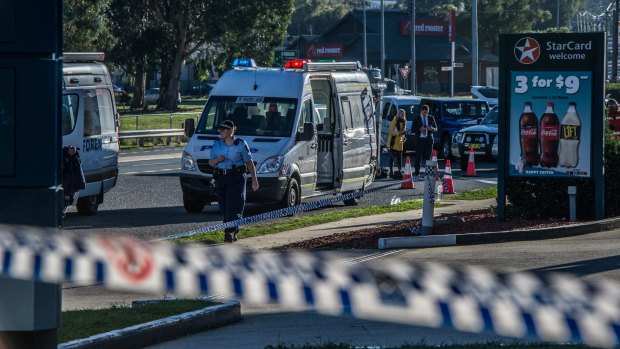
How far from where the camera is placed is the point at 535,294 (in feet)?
21.0

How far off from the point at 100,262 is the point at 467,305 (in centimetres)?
211

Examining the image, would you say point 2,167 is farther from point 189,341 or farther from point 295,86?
point 295,86

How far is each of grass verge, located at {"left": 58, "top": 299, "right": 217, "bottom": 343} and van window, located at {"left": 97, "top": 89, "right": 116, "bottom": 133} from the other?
10.4 m

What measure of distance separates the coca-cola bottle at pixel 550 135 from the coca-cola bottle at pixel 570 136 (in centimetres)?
8

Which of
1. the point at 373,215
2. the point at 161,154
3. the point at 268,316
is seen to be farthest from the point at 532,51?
the point at 161,154

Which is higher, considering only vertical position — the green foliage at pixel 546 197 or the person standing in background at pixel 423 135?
the person standing in background at pixel 423 135

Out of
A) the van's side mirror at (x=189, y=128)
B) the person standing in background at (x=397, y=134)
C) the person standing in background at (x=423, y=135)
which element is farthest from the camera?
the person standing in background at (x=423, y=135)

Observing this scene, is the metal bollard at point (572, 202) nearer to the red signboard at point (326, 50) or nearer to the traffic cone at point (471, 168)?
the traffic cone at point (471, 168)

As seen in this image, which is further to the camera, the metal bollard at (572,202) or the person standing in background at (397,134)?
the person standing in background at (397,134)

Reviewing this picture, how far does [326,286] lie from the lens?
19.7 ft

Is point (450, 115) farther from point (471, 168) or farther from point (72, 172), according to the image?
point (72, 172)

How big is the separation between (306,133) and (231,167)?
4.05 m

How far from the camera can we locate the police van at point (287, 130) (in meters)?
19.0

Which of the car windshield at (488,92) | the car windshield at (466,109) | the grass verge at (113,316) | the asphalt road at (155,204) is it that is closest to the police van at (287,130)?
the asphalt road at (155,204)
